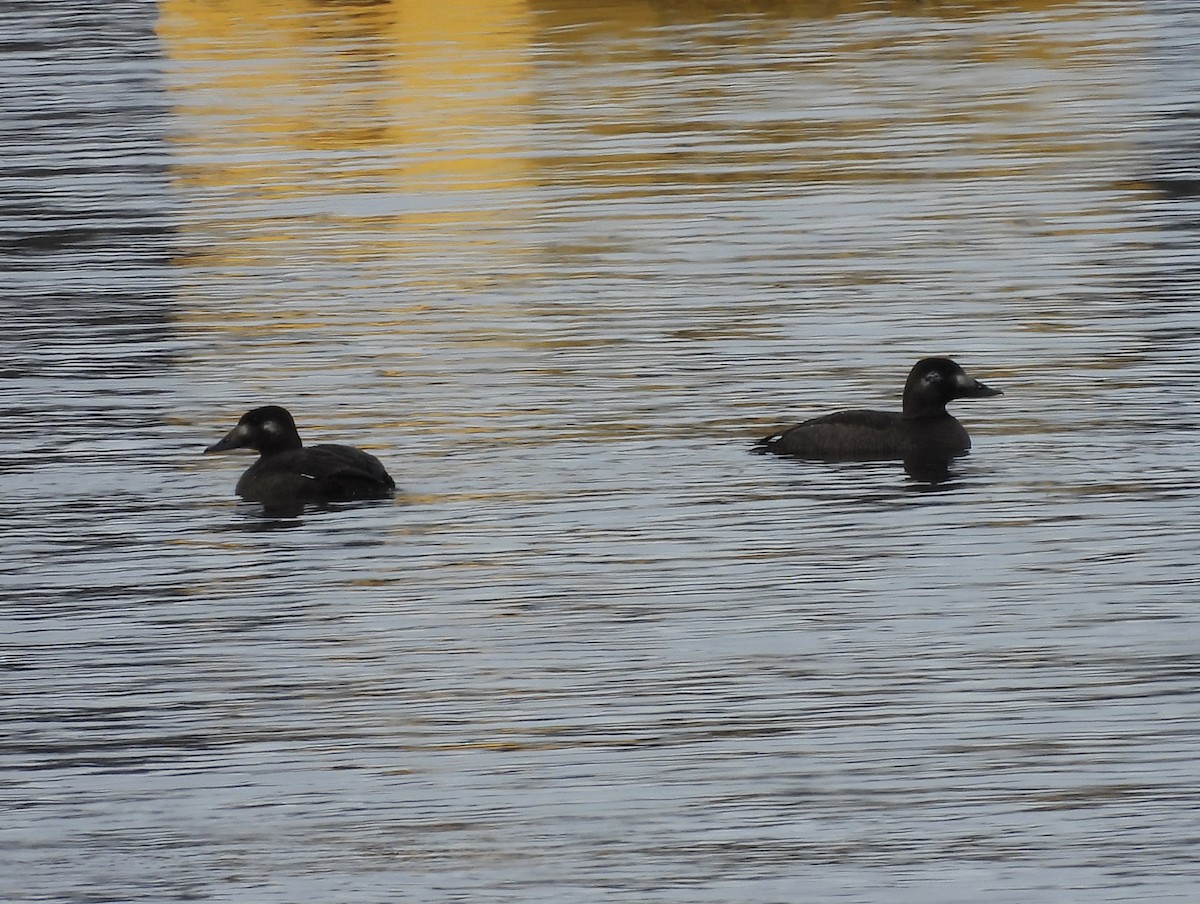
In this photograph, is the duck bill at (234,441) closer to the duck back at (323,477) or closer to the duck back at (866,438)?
the duck back at (323,477)

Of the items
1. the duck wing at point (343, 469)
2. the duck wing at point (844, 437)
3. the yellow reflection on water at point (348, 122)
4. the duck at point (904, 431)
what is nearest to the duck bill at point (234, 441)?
the duck wing at point (343, 469)

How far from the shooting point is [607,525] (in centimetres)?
1591

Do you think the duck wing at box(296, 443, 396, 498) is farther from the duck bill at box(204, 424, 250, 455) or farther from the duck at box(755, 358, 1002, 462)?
the duck at box(755, 358, 1002, 462)

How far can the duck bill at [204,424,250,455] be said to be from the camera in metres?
17.4

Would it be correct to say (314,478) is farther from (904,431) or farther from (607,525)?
(904,431)

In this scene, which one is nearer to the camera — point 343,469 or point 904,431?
point 343,469

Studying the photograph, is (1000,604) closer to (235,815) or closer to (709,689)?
(709,689)

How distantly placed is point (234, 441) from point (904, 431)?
4.12m

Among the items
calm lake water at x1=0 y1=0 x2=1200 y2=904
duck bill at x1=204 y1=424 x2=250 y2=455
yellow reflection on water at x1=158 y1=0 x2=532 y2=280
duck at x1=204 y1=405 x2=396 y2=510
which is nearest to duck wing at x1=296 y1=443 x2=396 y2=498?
duck at x1=204 y1=405 x2=396 y2=510

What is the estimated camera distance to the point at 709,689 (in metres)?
12.6

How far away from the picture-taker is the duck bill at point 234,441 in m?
17.4

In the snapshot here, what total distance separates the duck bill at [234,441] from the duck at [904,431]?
3.16 meters

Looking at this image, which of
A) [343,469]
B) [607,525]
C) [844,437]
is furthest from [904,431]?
[343,469]

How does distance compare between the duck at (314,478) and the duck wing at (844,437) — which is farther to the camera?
the duck wing at (844,437)
